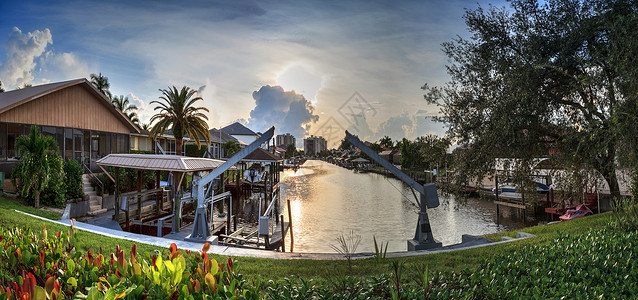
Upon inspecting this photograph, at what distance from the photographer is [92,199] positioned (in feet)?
55.7

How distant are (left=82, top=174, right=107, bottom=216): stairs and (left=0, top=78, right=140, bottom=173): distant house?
3.28 meters

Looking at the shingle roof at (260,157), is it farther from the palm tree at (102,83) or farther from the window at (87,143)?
the palm tree at (102,83)

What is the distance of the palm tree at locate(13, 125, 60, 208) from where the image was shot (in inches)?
521

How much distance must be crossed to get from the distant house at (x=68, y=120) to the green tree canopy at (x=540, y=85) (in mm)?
22186

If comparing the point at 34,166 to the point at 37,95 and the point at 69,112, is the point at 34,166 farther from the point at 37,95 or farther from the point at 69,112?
the point at 69,112

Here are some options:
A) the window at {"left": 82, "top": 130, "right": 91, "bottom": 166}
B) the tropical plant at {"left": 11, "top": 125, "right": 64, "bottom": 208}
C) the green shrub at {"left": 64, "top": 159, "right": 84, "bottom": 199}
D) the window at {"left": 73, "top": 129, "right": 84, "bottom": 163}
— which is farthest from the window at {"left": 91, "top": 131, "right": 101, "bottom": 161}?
the tropical plant at {"left": 11, "top": 125, "right": 64, "bottom": 208}

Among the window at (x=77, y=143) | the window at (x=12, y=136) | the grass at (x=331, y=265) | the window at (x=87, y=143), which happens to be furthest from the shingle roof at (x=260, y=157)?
the grass at (x=331, y=265)

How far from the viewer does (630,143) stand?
7.75 m

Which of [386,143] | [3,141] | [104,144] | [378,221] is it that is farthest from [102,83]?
[386,143]

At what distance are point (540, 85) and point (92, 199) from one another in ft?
70.3

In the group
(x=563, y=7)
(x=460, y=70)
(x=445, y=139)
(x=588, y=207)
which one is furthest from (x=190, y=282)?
(x=588, y=207)

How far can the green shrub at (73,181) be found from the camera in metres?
15.8

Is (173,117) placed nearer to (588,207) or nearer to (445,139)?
(445,139)

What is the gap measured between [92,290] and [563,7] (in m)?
15.2
